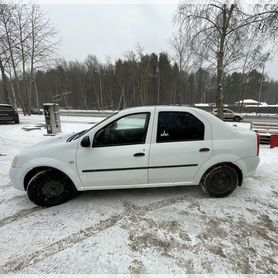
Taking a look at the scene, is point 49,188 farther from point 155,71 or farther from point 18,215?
point 155,71

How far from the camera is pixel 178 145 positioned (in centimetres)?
308

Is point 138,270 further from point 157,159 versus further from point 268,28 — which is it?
point 268,28

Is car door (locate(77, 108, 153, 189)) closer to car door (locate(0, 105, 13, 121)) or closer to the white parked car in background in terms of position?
→ car door (locate(0, 105, 13, 121))

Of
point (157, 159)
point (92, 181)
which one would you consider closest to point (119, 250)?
point (92, 181)

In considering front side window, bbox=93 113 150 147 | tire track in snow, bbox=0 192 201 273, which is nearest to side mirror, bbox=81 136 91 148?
front side window, bbox=93 113 150 147

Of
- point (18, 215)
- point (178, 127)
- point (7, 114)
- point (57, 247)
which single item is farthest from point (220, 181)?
point (7, 114)

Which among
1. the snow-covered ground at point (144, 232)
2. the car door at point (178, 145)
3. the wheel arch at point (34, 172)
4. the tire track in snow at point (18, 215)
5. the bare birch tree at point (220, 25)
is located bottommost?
the snow-covered ground at point (144, 232)

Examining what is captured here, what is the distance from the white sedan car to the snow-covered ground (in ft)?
1.22

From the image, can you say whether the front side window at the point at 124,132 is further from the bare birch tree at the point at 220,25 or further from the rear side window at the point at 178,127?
the bare birch tree at the point at 220,25

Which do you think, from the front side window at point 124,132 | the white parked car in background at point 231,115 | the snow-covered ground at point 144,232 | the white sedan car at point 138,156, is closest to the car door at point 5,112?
the snow-covered ground at point 144,232

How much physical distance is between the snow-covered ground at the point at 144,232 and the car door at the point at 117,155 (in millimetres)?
485

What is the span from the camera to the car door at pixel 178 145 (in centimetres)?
306

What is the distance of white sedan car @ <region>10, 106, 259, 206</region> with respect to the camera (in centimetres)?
301

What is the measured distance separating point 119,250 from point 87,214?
943mm
